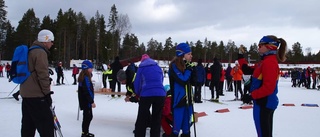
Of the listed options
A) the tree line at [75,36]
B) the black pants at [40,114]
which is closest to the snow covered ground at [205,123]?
the black pants at [40,114]

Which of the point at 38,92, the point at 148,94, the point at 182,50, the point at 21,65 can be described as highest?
the point at 182,50

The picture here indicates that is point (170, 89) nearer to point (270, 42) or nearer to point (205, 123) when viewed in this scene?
point (270, 42)

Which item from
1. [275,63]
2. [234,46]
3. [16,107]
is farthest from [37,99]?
[234,46]

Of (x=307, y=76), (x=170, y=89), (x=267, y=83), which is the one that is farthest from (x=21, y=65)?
(x=307, y=76)

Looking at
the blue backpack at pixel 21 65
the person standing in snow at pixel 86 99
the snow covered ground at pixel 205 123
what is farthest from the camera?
the snow covered ground at pixel 205 123

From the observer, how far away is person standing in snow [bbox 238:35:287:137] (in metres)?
3.43

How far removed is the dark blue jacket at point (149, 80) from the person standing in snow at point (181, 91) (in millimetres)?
320

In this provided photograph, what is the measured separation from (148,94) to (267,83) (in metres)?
1.87

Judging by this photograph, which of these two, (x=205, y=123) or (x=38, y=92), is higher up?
(x=38, y=92)

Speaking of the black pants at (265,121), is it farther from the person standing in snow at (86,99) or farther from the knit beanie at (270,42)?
the person standing in snow at (86,99)

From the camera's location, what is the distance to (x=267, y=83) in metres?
3.40

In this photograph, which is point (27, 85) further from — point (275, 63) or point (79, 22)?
point (79, 22)

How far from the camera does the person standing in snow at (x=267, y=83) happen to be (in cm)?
343

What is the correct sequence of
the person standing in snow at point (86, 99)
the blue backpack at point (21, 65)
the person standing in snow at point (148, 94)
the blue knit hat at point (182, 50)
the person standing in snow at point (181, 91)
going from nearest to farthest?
1. the blue backpack at point (21, 65)
2. the person standing in snow at point (181, 91)
3. the blue knit hat at point (182, 50)
4. the person standing in snow at point (148, 94)
5. the person standing in snow at point (86, 99)
